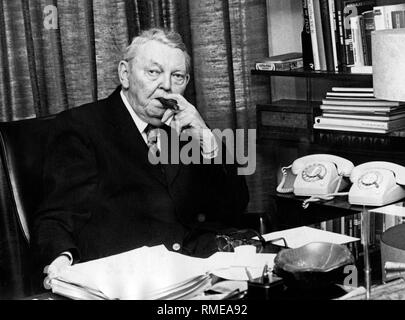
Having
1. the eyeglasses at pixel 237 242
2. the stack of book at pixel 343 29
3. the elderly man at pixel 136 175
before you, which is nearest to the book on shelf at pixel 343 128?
the stack of book at pixel 343 29

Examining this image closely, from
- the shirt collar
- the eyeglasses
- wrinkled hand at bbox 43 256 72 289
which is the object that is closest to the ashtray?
the eyeglasses

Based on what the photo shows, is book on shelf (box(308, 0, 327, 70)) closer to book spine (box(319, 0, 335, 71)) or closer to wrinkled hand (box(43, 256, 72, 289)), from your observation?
book spine (box(319, 0, 335, 71))

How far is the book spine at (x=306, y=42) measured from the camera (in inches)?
123

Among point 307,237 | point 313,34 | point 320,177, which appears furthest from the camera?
point 313,34

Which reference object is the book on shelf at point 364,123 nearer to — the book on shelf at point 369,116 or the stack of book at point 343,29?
the book on shelf at point 369,116

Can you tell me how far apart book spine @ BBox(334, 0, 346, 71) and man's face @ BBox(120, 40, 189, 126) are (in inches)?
28.3

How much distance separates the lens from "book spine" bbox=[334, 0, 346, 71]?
3.01 metres

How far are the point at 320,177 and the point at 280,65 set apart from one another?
0.53 metres

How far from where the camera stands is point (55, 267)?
6.28 feet

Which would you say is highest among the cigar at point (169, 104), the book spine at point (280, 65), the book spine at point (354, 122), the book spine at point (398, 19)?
the book spine at point (398, 19)

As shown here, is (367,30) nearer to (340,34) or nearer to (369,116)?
(340,34)

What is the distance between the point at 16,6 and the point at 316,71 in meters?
1.14

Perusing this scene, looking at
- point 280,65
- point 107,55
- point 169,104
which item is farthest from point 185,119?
point 280,65

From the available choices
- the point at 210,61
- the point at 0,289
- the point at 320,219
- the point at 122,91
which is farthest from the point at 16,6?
the point at 320,219
